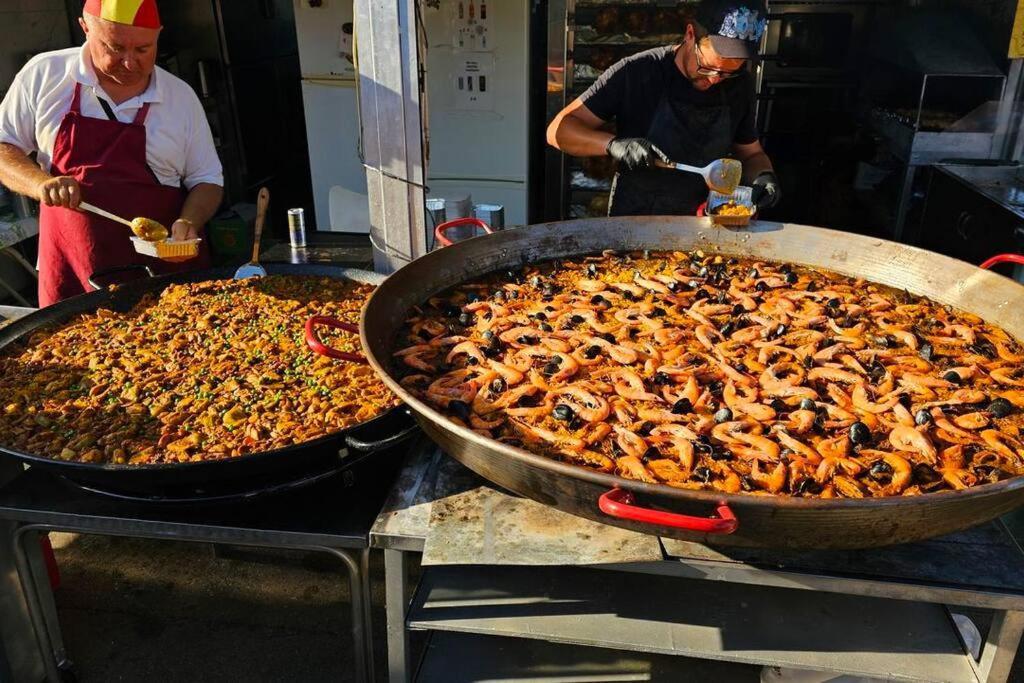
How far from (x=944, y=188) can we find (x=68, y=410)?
20.5ft

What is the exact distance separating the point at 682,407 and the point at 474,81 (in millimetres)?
5655

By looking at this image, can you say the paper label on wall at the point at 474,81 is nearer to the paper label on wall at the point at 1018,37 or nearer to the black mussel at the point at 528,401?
the paper label on wall at the point at 1018,37

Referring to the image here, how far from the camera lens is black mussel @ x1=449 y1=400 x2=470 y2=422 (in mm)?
2432

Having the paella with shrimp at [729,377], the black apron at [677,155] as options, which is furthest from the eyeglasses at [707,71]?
the paella with shrimp at [729,377]

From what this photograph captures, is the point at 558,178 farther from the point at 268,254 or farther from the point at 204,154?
the point at 204,154

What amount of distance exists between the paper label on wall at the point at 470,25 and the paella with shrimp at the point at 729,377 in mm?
4292

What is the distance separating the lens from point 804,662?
7.57ft

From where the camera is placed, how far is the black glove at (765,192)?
4172mm

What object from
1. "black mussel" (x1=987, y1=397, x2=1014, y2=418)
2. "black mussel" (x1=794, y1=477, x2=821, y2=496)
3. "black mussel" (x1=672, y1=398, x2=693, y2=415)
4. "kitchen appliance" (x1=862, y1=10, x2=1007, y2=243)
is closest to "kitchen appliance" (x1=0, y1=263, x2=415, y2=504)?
"black mussel" (x1=672, y1=398, x2=693, y2=415)

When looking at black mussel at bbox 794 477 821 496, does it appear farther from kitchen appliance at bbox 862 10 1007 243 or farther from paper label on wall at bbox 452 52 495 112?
paper label on wall at bbox 452 52 495 112

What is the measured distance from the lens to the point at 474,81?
7328mm

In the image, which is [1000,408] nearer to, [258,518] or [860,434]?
[860,434]

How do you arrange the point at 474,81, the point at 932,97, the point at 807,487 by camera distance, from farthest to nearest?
the point at 474,81 < the point at 932,97 < the point at 807,487

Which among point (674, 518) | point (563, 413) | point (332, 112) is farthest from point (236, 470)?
point (332, 112)
